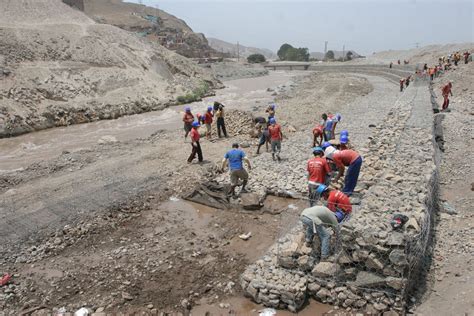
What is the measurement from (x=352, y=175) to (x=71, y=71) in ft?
78.2

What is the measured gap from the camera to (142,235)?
8695 mm

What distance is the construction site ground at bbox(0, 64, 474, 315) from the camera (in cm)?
659

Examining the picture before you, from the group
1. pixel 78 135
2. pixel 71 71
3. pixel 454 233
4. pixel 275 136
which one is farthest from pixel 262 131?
pixel 71 71

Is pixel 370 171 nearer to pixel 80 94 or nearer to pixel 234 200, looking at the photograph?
pixel 234 200

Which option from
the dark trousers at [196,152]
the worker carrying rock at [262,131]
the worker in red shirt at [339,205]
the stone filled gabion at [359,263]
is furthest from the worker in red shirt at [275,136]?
the worker in red shirt at [339,205]

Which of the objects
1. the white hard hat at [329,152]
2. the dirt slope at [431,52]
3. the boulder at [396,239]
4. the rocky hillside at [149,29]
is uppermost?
the rocky hillside at [149,29]

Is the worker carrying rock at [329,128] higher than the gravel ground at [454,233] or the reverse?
higher

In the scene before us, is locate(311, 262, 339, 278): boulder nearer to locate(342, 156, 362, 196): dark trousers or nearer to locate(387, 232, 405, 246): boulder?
locate(387, 232, 405, 246): boulder

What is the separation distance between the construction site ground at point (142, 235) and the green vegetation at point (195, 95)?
586 inches

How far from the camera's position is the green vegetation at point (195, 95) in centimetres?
2946

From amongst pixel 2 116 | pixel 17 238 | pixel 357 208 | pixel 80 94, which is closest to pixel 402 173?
pixel 357 208

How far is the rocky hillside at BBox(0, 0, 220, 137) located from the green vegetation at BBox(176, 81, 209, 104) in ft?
1.20

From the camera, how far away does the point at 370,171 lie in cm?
952

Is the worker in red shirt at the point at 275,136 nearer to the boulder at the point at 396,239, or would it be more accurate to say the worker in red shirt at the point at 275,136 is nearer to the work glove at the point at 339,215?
the work glove at the point at 339,215
